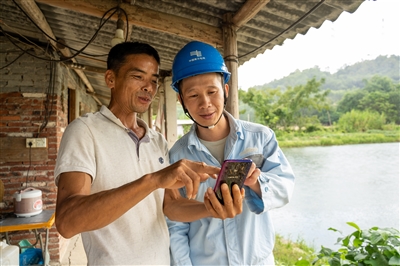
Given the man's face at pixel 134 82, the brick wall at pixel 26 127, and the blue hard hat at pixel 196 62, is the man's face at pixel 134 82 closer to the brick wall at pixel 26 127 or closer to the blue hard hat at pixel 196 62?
the blue hard hat at pixel 196 62

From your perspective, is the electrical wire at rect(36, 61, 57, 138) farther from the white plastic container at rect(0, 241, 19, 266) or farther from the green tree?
the green tree

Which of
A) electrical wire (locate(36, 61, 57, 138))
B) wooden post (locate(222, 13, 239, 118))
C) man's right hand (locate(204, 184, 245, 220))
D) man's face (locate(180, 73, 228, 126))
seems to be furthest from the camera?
electrical wire (locate(36, 61, 57, 138))

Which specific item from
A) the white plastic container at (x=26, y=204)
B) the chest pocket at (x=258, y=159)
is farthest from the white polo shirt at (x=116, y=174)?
the white plastic container at (x=26, y=204)

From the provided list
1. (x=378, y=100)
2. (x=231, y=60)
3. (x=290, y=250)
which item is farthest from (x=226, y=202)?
(x=378, y=100)

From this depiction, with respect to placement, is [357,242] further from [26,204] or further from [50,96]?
[50,96]

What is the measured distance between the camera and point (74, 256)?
4461mm

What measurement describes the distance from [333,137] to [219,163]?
31.3m

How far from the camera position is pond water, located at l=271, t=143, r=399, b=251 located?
47.3 feet

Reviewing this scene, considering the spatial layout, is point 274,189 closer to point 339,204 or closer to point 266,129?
point 266,129

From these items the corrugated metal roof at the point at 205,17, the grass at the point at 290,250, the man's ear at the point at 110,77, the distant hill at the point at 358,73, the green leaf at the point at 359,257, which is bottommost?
the grass at the point at 290,250

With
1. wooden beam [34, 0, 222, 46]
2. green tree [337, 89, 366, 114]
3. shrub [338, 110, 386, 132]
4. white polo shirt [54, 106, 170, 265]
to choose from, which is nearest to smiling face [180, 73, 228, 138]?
white polo shirt [54, 106, 170, 265]

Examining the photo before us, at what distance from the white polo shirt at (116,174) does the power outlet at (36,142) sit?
10.6 feet

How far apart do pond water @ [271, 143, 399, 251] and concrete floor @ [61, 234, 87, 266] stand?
383 inches

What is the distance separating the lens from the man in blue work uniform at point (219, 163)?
4.75 feet
